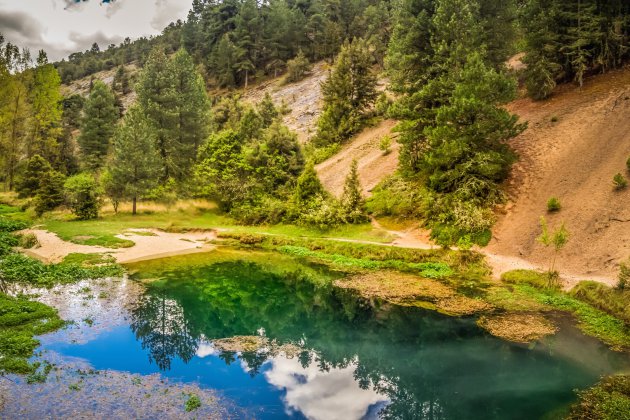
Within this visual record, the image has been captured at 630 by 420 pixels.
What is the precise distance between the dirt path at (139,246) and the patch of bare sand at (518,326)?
Result: 21.0 m

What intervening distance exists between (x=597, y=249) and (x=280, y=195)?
87.9 feet

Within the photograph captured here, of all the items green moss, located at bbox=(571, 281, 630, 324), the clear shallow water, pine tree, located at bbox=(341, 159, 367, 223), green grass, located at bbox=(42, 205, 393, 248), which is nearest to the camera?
the clear shallow water

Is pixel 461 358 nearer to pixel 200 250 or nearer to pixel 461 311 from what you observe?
pixel 461 311

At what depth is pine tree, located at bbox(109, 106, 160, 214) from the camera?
41.3 meters

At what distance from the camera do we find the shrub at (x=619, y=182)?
26.5 metres

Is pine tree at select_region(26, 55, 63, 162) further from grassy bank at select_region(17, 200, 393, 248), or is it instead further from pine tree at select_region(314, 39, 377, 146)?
pine tree at select_region(314, 39, 377, 146)

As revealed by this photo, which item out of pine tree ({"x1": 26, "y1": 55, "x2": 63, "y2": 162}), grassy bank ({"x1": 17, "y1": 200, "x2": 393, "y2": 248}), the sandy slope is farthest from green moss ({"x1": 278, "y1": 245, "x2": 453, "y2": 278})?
pine tree ({"x1": 26, "y1": 55, "x2": 63, "y2": 162})

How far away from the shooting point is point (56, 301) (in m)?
19.5

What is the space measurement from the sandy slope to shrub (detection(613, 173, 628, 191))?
51 cm

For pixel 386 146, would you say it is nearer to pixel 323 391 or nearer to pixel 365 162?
pixel 365 162

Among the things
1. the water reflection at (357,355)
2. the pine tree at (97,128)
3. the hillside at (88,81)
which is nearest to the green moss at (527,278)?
the water reflection at (357,355)

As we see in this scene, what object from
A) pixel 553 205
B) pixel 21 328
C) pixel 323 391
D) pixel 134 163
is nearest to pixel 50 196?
pixel 134 163

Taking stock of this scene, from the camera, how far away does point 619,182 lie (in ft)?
87.3

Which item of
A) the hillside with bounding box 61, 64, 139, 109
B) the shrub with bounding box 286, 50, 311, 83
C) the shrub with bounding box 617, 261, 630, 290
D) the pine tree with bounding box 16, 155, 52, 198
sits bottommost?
the shrub with bounding box 617, 261, 630, 290
